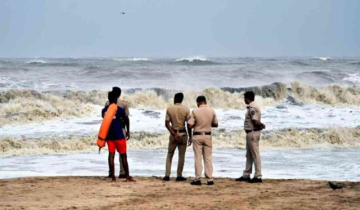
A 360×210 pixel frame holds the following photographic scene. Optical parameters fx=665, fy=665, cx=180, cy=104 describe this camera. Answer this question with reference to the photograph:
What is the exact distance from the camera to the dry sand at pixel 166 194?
30.1ft

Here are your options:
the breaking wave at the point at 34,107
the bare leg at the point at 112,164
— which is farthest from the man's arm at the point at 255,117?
the breaking wave at the point at 34,107

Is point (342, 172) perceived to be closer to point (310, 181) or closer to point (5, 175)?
point (310, 181)

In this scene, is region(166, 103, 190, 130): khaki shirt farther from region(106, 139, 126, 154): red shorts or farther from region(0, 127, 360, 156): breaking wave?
region(0, 127, 360, 156): breaking wave

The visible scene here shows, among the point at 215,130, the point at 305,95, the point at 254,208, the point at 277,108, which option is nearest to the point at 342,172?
the point at 254,208

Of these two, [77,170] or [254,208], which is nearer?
[254,208]

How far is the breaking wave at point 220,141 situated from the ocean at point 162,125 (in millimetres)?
28

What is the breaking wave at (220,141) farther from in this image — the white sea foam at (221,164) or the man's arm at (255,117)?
the man's arm at (255,117)

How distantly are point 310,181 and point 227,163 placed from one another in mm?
3661

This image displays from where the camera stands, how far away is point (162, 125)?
77.6 feet

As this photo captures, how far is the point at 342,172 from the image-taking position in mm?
13250

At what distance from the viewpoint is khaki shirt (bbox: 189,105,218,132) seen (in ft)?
35.5

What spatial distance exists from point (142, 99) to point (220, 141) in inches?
489

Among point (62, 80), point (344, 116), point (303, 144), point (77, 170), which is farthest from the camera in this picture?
point (62, 80)

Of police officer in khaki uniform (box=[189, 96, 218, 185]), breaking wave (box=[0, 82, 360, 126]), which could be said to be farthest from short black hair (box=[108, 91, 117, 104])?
breaking wave (box=[0, 82, 360, 126])
